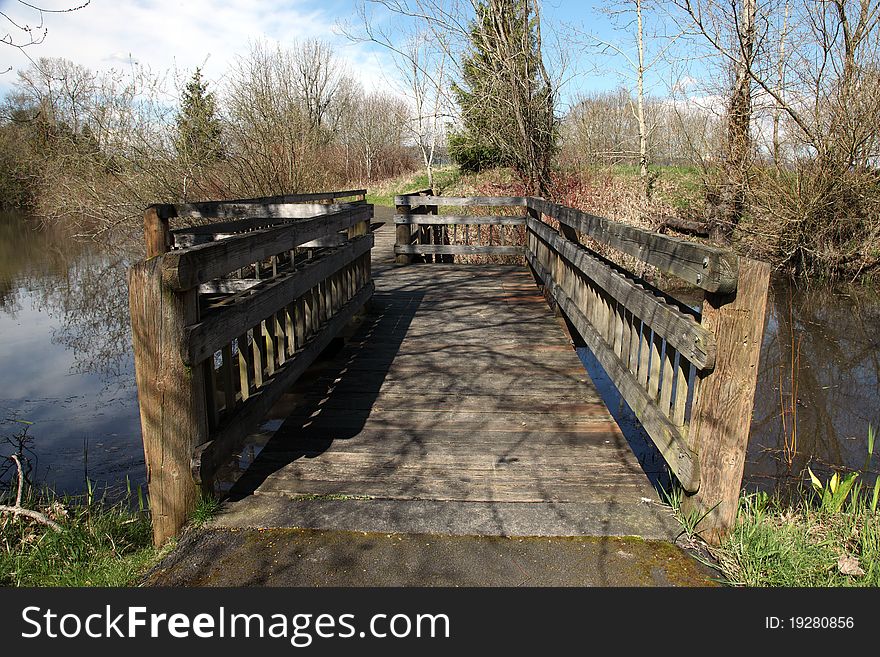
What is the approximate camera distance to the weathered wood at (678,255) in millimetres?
2729

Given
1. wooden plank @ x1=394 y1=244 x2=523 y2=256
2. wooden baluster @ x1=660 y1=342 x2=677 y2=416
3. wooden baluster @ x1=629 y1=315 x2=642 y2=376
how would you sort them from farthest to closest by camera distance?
wooden plank @ x1=394 y1=244 x2=523 y2=256, wooden baluster @ x1=629 y1=315 x2=642 y2=376, wooden baluster @ x1=660 y1=342 x2=677 y2=416

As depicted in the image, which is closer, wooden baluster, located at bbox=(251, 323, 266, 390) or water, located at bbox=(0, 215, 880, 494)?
wooden baluster, located at bbox=(251, 323, 266, 390)

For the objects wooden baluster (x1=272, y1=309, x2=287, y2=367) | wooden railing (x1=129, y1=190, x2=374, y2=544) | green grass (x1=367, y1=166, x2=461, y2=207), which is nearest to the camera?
wooden railing (x1=129, y1=190, x2=374, y2=544)

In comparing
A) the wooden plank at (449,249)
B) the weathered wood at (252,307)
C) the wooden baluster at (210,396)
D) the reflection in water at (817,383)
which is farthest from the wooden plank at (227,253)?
the wooden plank at (449,249)

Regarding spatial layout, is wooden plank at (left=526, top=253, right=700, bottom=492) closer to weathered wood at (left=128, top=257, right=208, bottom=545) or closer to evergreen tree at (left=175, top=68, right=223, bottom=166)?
weathered wood at (left=128, top=257, right=208, bottom=545)

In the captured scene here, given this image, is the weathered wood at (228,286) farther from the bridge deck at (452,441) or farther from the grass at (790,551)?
the grass at (790,551)

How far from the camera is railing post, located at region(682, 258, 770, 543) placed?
2.77 meters

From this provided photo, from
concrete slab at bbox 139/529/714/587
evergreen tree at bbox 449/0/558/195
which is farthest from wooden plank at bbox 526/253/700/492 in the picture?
evergreen tree at bbox 449/0/558/195

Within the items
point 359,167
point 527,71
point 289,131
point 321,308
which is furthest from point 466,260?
point 359,167

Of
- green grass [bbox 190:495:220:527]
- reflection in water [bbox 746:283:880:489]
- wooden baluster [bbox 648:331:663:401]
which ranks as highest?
wooden baluster [bbox 648:331:663:401]

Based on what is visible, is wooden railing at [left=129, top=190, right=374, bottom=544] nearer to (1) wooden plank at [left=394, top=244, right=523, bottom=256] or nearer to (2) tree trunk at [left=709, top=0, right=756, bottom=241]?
(1) wooden plank at [left=394, top=244, right=523, bottom=256]

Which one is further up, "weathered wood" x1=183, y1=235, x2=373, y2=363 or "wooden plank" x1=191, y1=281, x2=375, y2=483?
"weathered wood" x1=183, y1=235, x2=373, y2=363

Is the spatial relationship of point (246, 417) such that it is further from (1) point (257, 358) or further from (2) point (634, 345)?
(2) point (634, 345)

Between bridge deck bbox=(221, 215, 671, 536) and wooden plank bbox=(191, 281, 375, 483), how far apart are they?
26 centimetres
